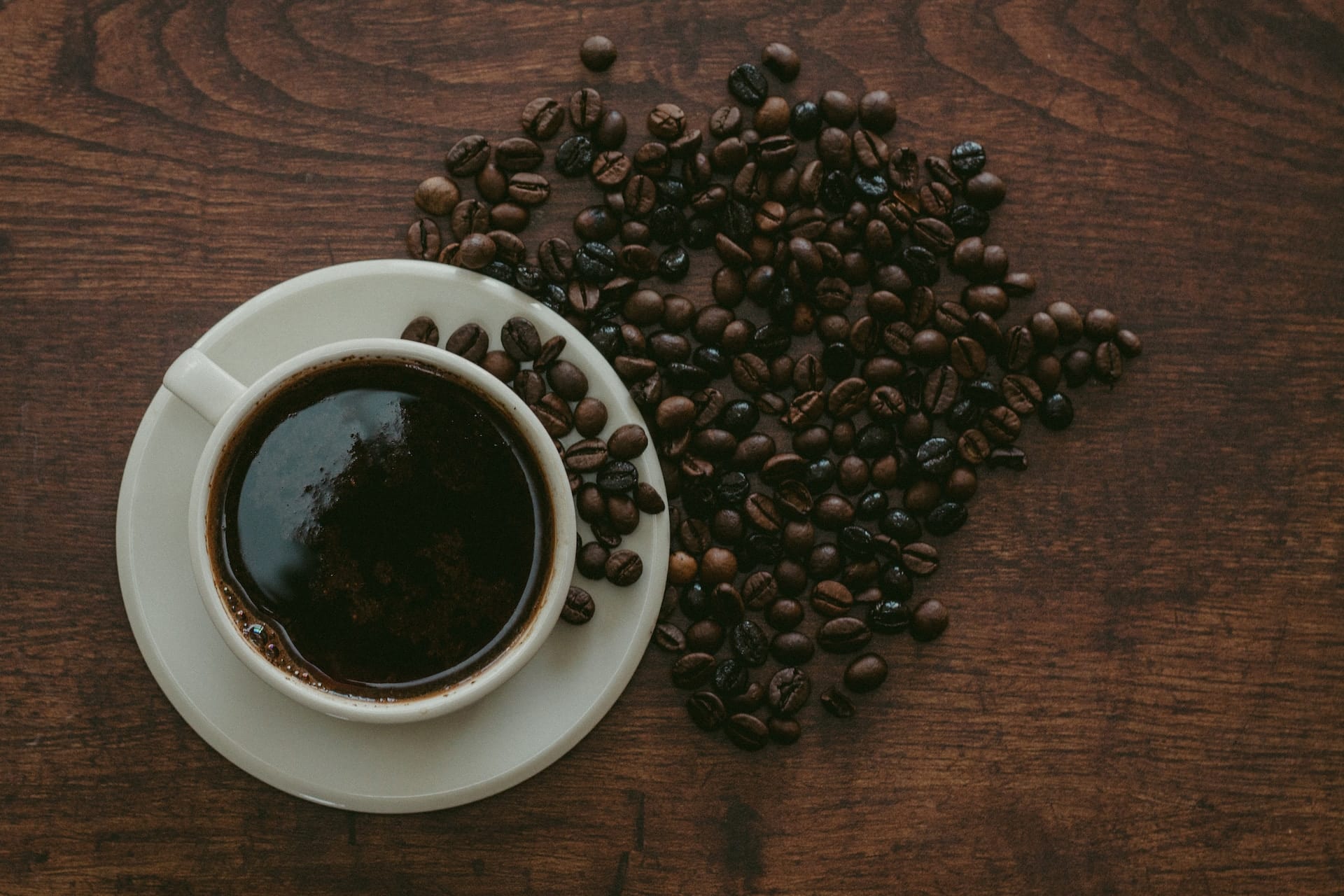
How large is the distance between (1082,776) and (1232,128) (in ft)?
2.65

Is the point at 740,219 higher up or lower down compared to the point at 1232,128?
lower down

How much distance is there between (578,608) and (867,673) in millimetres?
351

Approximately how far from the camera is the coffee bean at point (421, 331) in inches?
37.4

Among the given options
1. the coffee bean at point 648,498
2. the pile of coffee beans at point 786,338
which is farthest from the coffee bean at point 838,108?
the coffee bean at point 648,498

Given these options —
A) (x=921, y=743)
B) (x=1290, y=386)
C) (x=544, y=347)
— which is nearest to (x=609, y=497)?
(x=544, y=347)

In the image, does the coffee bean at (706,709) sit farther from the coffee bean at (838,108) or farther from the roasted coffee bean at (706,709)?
the coffee bean at (838,108)

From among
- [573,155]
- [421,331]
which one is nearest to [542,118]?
[573,155]

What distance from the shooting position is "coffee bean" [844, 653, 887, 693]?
1.09m

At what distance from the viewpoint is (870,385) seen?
1111mm

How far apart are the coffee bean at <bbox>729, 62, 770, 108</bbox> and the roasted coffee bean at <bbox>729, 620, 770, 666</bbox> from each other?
23.9 inches

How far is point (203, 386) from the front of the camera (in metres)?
0.83

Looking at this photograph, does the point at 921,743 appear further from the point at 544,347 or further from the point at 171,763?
the point at 171,763

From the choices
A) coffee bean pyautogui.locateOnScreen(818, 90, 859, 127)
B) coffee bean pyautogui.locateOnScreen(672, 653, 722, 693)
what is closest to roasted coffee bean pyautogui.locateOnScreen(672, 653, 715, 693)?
coffee bean pyautogui.locateOnScreen(672, 653, 722, 693)

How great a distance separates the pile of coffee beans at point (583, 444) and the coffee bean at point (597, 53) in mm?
333
